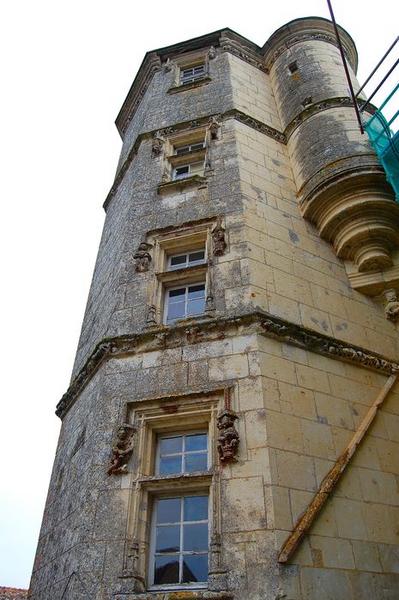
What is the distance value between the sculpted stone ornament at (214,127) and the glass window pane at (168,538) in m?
7.38

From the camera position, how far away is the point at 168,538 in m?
5.40

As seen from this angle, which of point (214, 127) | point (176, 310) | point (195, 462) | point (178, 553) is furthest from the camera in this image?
point (214, 127)

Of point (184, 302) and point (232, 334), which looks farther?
point (184, 302)

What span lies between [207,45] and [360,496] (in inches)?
485

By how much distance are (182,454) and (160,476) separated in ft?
1.36

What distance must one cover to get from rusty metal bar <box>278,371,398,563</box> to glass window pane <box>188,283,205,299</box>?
2.89 metres

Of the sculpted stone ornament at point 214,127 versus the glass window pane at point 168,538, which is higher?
the sculpted stone ornament at point 214,127

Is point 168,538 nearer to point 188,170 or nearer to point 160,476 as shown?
point 160,476

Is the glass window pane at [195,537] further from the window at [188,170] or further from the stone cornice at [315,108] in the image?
→ the stone cornice at [315,108]

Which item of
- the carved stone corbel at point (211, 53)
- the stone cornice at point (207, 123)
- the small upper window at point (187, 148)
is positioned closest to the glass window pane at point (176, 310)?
the small upper window at point (187, 148)

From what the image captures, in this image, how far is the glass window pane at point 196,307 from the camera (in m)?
7.38

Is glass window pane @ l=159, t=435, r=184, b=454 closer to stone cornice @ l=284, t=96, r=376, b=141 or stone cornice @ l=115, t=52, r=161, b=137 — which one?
stone cornice @ l=284, t=96, r=376, b=141

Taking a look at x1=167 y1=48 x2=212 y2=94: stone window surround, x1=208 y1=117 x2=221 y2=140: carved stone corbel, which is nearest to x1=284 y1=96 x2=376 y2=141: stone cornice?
x1=208 y1=117 x2=221 y2=140: carved stone corbel

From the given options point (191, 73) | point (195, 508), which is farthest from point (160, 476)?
point (191, 73)
